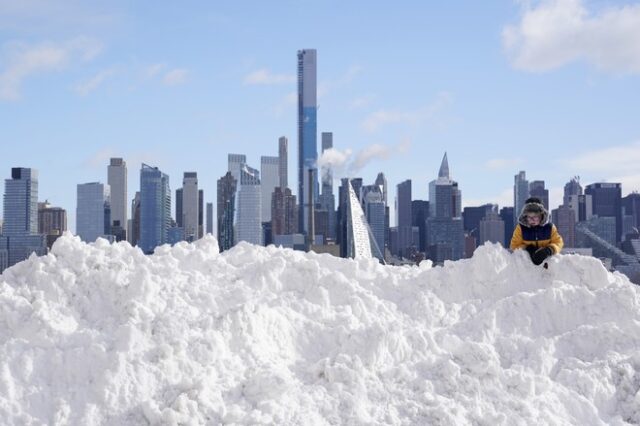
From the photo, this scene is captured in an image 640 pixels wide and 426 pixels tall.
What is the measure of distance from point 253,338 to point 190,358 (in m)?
0.73

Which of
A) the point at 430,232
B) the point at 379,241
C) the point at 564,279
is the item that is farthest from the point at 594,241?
the point at 564,279

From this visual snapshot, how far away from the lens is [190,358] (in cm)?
709

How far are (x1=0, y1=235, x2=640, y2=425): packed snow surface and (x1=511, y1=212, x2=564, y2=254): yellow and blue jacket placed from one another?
0.24 m

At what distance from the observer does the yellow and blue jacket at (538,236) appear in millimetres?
9781

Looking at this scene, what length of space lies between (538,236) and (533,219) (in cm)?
25

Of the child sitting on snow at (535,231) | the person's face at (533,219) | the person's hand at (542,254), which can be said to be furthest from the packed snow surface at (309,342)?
the person's face at (533,219)

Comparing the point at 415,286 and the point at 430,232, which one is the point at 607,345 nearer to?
the point at 415,286

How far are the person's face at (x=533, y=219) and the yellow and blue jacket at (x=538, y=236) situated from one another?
0.18ft

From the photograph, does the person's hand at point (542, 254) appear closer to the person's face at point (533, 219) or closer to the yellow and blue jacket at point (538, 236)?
the yellow and blue jacket at point (538, 236)

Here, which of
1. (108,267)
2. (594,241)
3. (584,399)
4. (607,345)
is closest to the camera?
(584,399)

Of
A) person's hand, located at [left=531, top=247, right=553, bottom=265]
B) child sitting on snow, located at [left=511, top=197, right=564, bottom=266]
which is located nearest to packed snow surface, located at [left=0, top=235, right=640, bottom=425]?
person's hand, located at [left=531, top=247, right=553, bottom=265]

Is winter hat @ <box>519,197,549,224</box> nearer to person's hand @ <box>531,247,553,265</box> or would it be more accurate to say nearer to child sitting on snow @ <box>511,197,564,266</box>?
child sitting on snow @ <box>511,197,564,266</box>

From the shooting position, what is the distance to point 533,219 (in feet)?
32.2

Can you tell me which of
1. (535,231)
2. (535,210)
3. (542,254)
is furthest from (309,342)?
(535,210)
